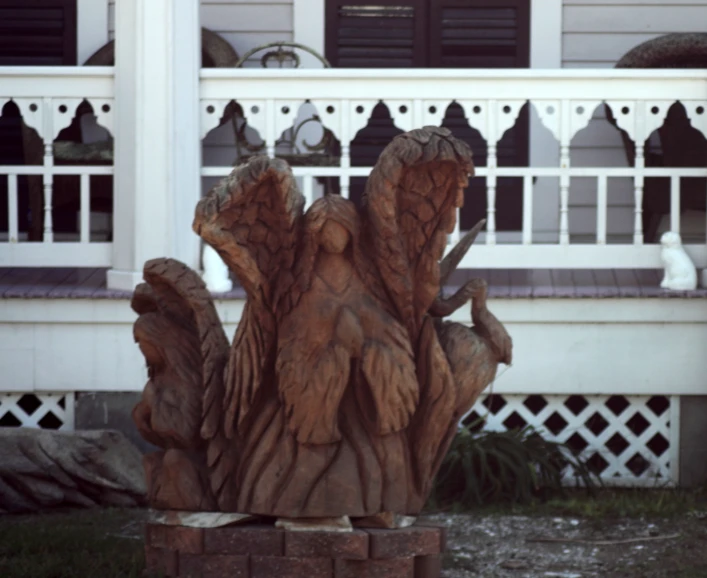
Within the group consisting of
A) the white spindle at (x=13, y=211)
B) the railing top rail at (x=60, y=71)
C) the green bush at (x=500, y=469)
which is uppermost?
the railing top rail at (x=60, y=71)

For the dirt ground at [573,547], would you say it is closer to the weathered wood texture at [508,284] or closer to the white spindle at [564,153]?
the weathered wood texture at [508,284]

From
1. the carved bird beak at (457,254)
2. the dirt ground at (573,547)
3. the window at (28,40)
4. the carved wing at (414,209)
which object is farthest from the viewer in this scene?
the window at (28,40)

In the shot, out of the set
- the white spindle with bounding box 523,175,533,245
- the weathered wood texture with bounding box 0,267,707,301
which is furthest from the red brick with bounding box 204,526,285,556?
the white spindle with bounding box 523,175,533,245

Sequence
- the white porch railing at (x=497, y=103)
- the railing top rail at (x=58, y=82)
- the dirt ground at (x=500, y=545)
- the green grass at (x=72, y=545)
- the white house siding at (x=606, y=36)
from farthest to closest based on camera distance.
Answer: the white house siding at (x=606, y=36)
the railing top rail at (x=58, y=82)
the white porch railing at (x=497, y=103)
the dirt ground at (x=500, y=545)
the green grass at (x=72, y=545)

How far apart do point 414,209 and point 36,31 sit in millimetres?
6251

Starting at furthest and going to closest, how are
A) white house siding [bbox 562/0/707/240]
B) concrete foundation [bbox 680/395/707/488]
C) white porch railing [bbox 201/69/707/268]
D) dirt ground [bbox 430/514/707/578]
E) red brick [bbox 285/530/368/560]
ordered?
1. white house siding [bbox 562/0/707/240]
2. white porch railing [bbox 201/69/707/268]
3. concrete foundation [bbox 680/395/707/488]
4. dirt ground [bbox 430/514/707/578]
5. red brick [bbox 285/530/368/560]

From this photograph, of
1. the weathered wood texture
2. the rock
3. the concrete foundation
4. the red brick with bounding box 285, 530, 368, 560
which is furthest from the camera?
the concrete foundation

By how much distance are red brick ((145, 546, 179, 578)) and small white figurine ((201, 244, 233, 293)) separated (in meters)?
3.03

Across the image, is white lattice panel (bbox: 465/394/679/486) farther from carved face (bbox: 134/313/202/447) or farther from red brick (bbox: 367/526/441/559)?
carved face (bbox: 134/313/202/447)

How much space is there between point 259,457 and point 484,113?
368 cm

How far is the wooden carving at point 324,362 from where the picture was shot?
4129 millimetres

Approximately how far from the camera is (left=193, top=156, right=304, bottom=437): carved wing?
408cm

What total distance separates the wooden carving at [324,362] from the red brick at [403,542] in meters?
0.07

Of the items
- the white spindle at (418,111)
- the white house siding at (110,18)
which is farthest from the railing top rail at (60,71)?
the white house siding at (110,18)
